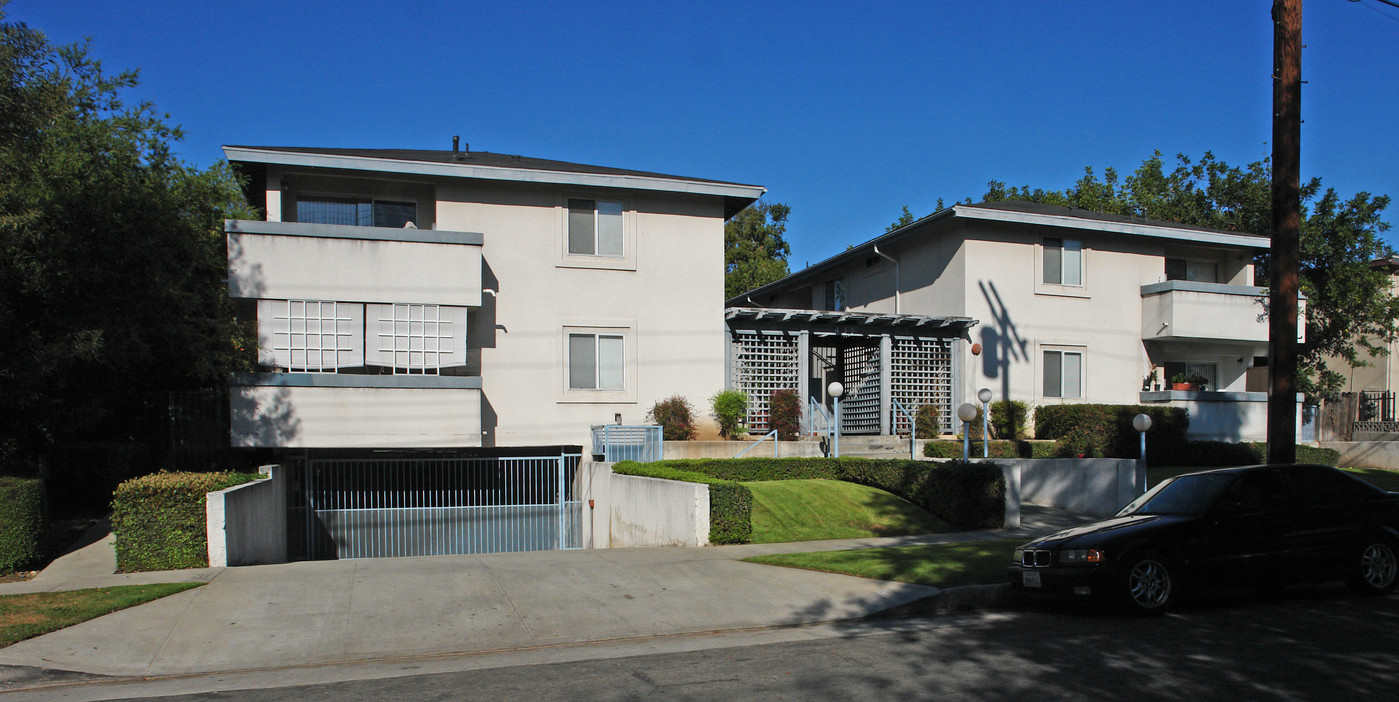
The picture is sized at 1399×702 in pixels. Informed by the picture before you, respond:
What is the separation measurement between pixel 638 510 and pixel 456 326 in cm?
551

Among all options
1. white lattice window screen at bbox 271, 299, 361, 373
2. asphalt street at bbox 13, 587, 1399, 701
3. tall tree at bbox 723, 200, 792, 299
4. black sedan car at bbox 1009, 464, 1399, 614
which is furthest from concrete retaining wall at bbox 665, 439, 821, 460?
tall tree at bbox 723, 200, 792, 299

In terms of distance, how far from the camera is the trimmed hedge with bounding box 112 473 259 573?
11.3m

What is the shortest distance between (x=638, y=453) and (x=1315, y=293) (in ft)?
73.2

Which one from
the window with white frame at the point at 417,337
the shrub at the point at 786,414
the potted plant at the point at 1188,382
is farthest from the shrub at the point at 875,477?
the potted plant at the point at 1188,382

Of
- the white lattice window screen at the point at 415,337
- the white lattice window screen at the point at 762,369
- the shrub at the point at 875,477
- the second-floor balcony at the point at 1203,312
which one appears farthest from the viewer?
the second-floor balcony at the point at 1203,312

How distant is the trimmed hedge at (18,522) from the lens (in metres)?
11.0

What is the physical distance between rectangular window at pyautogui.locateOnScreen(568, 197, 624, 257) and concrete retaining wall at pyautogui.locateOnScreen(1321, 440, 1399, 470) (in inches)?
800

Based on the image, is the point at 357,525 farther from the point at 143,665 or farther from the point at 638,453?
the point at 143,665

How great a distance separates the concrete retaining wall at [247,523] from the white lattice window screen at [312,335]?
2422mm

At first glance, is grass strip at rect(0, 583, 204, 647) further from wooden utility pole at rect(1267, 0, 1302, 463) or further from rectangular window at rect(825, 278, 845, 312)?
rectangular window at rect(825, 278, 845, 312)

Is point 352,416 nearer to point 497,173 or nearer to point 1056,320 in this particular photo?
point 497,173

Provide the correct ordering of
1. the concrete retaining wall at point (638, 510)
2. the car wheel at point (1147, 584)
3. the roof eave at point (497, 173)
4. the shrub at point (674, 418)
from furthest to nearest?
the shrub at point (674, 418) → the roof eave at point (497, 173) → the concrete retaining wall at point (638, 510) → the car wheel at point (1147, 584)

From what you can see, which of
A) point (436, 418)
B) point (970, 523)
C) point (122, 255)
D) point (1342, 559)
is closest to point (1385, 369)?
point (970, 523)

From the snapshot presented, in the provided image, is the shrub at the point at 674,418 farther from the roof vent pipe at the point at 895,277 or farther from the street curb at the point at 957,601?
the street curb at the point at 957,601
